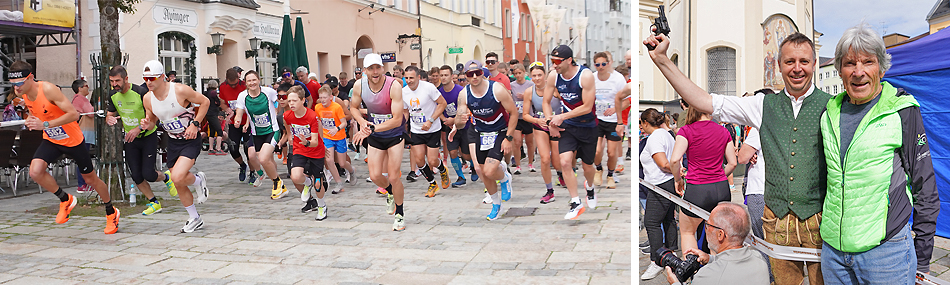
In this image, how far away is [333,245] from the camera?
592 centimetres

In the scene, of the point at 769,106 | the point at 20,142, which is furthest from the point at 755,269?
the point at 20,142

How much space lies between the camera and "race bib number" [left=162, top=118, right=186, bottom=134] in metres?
6.99

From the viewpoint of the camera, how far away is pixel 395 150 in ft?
21.7

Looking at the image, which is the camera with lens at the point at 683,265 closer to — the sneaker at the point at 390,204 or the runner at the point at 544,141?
the runner at the point at 544,141

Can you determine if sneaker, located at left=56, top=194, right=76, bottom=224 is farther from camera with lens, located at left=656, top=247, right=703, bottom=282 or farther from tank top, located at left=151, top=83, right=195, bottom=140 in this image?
camera with lens, located at left=656, top=247, right=703, bottom=282

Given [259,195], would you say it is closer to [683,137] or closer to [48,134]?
[48,134]

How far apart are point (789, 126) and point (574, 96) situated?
437 centimetres

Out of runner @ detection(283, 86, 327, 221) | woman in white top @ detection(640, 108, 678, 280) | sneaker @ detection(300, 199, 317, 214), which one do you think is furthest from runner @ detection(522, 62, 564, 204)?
sneaker @ detection(300, 199, 317, 214)

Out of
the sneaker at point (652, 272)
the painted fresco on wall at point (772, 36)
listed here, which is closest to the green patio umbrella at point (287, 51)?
the sneaker at point (652, 272)

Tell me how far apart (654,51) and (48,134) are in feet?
21.1

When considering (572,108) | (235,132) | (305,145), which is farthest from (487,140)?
(235,132)

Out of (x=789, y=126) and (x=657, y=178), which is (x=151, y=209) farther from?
(x=789, y=126)

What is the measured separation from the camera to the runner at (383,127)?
6547 mm

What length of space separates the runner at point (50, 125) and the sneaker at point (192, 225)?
2.22ft
